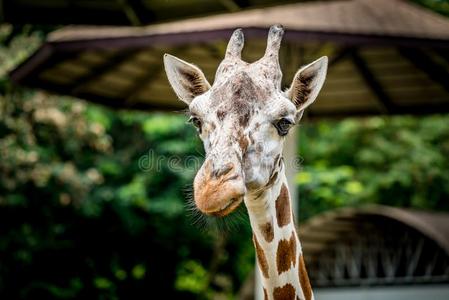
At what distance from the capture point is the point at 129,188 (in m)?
15.1

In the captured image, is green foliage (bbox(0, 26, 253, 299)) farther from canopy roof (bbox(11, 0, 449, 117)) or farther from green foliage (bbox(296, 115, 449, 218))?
green foliage (bbox(296, 115, 449, 218))

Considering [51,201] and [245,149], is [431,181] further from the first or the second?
[245,149]

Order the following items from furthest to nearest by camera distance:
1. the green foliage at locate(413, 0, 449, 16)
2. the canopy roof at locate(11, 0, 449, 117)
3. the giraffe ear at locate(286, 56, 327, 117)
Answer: the green foliage at locate(413, 0, 449, 16) < the canopy roof at locate(11, 0, 449, 117) < the giraffe ear at locate(286, 56, 327, 117)

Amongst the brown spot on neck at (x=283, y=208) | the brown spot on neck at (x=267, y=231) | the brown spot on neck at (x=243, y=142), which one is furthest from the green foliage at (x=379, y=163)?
the brown spot on neck at (x=243, y=142)

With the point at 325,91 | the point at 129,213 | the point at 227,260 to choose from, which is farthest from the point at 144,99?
the point at 227,260

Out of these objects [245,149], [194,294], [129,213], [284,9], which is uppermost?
[284,9]

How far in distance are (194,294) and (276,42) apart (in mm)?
14315

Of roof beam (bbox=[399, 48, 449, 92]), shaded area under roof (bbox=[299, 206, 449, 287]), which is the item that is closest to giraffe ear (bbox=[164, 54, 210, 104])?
roof beam (bbox=[399, 48, 449, 92])

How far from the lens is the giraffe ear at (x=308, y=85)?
14.0 ft

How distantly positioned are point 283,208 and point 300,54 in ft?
21.0

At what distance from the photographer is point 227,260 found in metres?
18.6

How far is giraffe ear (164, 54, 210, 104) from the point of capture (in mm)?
4422

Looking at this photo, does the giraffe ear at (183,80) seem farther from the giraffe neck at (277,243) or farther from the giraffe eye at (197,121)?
the giraffe neck at (277,243)

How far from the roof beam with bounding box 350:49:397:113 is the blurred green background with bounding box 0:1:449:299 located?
3.77ft
